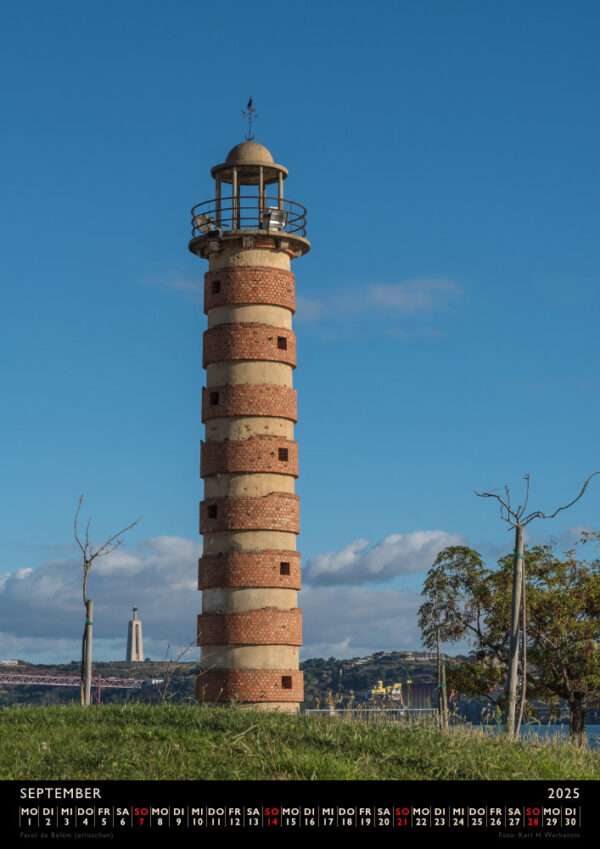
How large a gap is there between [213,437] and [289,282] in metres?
6.59

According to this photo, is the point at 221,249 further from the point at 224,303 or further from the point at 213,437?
the point at 213,437

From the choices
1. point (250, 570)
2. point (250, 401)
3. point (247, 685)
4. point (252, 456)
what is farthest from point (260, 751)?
point (250, 401)

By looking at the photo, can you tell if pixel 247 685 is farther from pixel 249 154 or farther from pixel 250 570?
pixel 249 154

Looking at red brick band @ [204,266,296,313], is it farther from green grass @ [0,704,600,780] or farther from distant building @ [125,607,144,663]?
distant building @ [125,607,144,663]

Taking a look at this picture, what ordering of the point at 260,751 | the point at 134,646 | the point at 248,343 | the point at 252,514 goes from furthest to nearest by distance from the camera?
the point at 134,646
the point at 248,343
the point at 252,514
the point at 260,751

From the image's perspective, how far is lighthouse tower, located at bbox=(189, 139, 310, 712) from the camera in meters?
47.6

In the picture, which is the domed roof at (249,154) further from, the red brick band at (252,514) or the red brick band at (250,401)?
the red brick band at (252,514)

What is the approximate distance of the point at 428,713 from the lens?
29.3 m

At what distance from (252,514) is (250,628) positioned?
13.0 feet

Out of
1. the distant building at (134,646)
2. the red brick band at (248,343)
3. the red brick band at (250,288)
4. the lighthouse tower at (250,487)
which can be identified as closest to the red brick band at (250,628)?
the lighthouse tower at (250,487)

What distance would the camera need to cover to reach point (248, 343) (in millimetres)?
48875

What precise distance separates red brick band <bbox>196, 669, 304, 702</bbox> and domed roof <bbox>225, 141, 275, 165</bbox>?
19.4m

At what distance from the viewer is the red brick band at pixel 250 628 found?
4747cm
